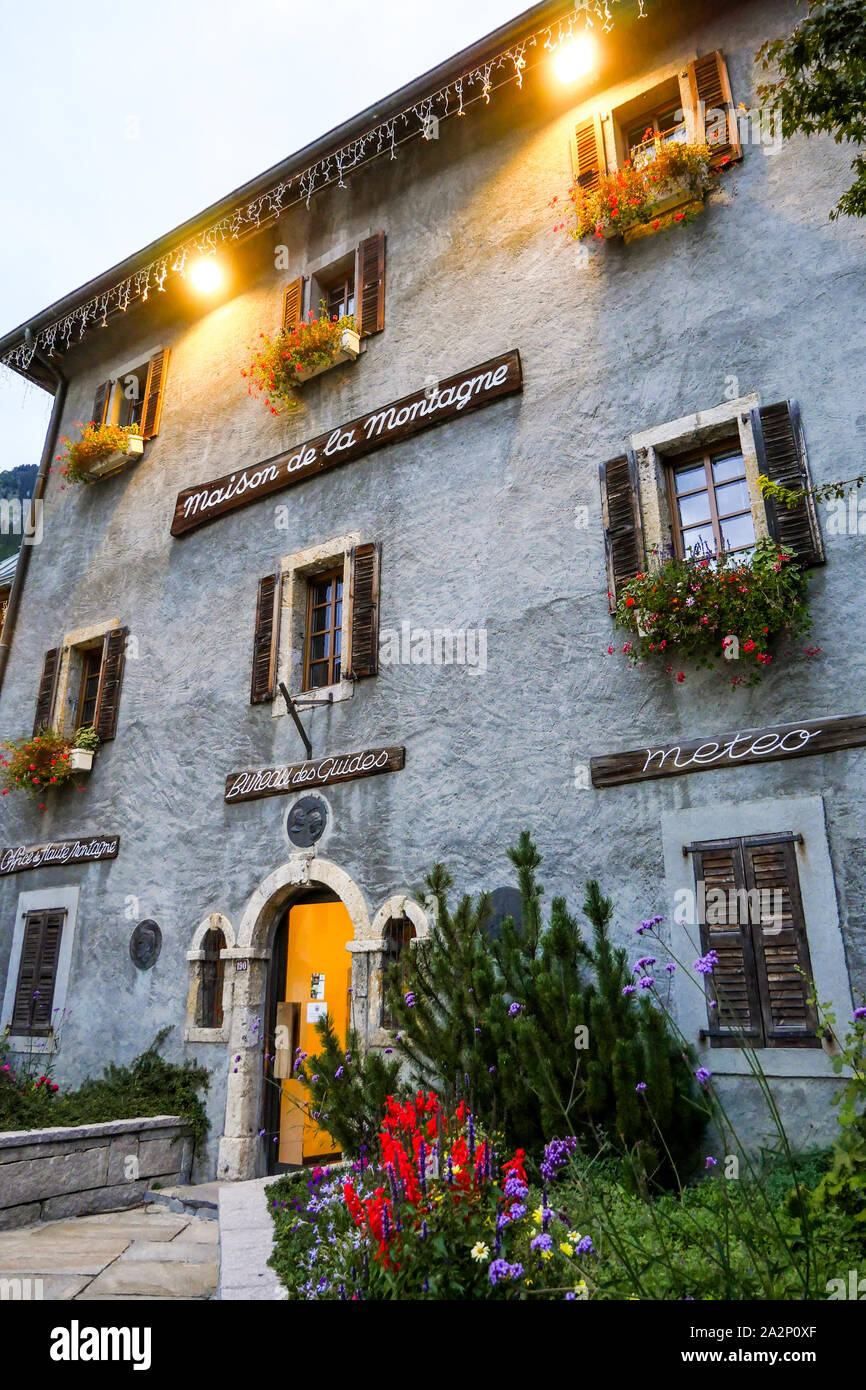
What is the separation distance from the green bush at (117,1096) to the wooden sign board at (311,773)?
2274 millimetres

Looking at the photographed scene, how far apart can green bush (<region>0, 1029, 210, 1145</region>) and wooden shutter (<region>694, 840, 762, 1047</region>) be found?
183 inches

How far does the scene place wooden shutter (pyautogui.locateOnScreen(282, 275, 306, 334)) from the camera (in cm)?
1012

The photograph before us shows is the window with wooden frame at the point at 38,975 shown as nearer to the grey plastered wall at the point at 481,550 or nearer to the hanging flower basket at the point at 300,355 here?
the grey plastered wall at the point at 481,550

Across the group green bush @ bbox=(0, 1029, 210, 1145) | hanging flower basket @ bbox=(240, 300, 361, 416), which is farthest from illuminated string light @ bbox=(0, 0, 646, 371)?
green bush @ bbox=(0, 1029, 210, 1145)

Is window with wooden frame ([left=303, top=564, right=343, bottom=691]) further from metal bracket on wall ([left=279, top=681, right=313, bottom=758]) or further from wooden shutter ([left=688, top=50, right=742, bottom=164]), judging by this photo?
wooden shutter ([left=688, top=50, right=742, bottom=164])

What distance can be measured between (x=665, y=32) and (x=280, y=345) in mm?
4373

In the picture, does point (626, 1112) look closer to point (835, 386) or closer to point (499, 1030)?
point (499, 1030)

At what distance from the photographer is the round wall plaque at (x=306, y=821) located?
806 centimetres

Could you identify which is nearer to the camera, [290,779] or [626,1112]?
[626,1112]

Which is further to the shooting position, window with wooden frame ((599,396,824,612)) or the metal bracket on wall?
the metal bracket on wall

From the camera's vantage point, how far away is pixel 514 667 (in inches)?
285

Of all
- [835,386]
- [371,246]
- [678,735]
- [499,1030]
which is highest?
[371,246]

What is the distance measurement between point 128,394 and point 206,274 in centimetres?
202
